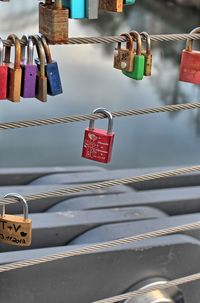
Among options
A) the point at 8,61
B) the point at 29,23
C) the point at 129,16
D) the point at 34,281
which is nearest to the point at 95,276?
the point at 34,281

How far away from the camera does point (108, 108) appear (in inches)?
196

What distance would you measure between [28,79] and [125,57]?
0.72 feet

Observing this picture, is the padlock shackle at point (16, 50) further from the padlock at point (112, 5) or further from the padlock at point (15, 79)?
the padlock at point (112, 5)

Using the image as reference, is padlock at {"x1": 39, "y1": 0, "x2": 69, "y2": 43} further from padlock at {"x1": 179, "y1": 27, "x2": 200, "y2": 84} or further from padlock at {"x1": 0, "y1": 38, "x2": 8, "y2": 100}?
padlock at {"x1": 179, "y1": 27, "x2": 200, "y2": 84}

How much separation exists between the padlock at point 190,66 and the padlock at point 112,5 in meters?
0.23

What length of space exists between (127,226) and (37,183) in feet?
1.71

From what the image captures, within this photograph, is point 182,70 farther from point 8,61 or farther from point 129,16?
point 129,16

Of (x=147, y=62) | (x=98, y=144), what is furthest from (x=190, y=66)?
(x=98, y=144)

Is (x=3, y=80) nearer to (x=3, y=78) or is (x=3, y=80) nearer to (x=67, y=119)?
(x=3, y=78)

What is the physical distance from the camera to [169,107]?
113cm

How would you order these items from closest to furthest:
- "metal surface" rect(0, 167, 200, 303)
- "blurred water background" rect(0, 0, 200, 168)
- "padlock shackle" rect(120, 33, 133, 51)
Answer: "padlock shackle" rect(120, 33, 133, 51) < "metal surface" rect(0, 167, 200, 303) < "blurred water background" rect(0, 0, 200, 168)

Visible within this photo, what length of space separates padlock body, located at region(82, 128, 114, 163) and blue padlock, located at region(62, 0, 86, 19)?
268mm

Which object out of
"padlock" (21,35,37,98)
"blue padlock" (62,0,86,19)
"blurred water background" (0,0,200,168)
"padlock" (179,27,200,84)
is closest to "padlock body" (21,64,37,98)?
"padlock" (21,35,37,98)

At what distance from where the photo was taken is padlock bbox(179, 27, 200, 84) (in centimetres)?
121
